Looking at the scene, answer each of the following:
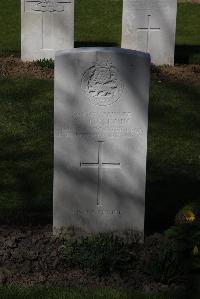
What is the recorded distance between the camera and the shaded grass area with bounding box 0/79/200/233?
292 inches

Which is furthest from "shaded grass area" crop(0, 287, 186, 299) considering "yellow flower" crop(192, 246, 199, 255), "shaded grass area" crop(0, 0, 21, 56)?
"shaded grass area" crop(0, 0, 21, 56)

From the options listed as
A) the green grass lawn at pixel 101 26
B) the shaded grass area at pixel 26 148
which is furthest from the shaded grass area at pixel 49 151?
the green grass lawn at pixel 101 26

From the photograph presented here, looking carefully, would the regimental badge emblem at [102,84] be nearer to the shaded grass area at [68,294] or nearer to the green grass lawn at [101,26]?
the shaded grass area at [68,294]

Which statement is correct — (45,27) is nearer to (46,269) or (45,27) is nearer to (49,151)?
(49,151)

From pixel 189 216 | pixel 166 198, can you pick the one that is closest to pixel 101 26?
pixel 166 198

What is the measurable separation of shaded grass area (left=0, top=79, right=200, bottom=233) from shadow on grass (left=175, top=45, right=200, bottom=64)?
2086 millimetres

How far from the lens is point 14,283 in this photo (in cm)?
566

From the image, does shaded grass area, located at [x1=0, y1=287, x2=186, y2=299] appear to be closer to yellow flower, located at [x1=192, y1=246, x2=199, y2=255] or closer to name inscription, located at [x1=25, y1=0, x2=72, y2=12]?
yellow flower, located at [x1=192, y1=246, x2=199, y2=255]

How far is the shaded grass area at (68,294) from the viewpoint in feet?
17.9

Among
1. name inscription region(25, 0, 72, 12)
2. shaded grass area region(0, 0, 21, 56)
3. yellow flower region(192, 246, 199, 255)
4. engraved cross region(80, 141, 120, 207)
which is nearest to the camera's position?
yellow flower region(192, 246, 199, 255)

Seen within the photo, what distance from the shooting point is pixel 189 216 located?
616 centimetres

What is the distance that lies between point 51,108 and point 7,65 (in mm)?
2232

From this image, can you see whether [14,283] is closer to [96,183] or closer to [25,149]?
[96,183]

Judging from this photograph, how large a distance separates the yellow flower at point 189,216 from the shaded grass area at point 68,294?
0.75 meters
